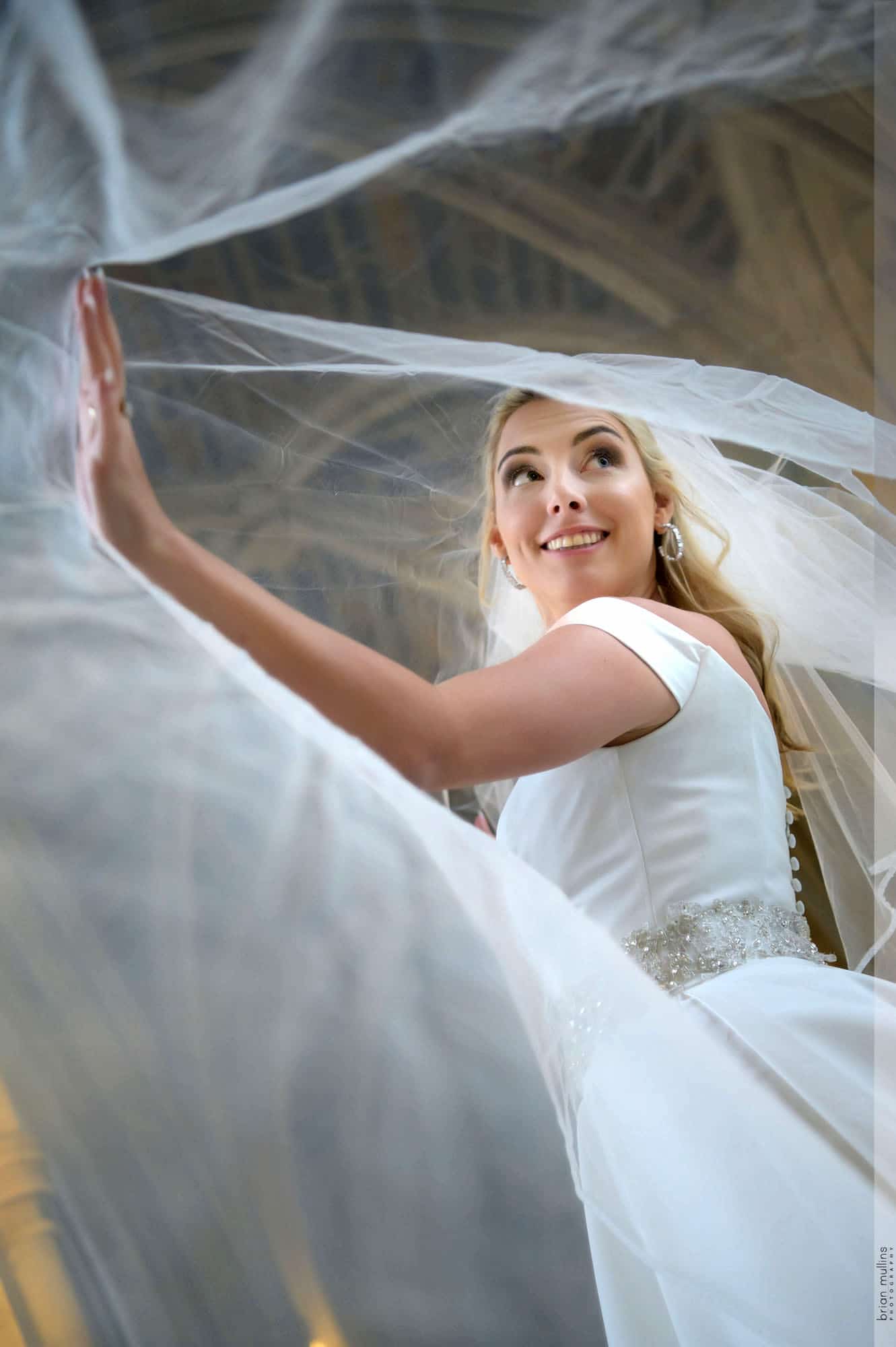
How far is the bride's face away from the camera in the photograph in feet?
3.77

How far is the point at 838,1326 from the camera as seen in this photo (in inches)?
26.7

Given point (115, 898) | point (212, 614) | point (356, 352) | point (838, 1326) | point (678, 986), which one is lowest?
point (838, 1326)

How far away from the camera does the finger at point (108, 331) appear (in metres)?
0.70

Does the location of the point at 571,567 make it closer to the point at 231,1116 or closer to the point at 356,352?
the point at 356,352

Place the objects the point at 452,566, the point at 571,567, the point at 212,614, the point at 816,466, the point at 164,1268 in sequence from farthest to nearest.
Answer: the point at 452,566, the point at 571,567, the point at 816,466, the point at 212,614, the point at 164,1268

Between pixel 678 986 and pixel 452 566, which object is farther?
pixel 452 566

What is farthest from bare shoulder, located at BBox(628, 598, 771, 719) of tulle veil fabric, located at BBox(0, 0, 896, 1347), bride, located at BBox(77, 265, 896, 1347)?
tulle veil fabric, located at BBox(0, 0, 896, 1347)

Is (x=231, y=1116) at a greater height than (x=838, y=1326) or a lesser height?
greater

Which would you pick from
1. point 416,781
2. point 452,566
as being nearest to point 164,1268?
point 416,781

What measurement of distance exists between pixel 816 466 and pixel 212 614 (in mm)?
A: 619

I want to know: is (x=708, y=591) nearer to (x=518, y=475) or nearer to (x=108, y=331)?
(x=518, y=475)

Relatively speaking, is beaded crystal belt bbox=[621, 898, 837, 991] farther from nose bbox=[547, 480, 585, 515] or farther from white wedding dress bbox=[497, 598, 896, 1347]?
nose bbox=[547, 480, 585, 515]

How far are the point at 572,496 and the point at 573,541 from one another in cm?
5

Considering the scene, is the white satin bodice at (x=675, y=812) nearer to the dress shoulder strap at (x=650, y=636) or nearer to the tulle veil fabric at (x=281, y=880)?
the dress shoulder strap at (x=650, y=636)
